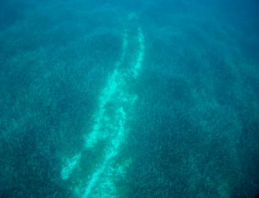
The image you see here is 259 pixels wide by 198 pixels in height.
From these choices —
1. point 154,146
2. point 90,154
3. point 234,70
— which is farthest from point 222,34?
point 90,154

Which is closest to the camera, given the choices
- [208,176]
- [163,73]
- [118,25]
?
[208,176]

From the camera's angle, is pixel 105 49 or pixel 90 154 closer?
pixel 90 154

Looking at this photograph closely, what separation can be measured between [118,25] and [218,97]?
56.0ft

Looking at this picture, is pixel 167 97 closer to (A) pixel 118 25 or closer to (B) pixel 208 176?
(B) pixel 208 176

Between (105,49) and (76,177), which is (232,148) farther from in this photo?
(105,49)

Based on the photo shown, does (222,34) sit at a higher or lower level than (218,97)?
higher

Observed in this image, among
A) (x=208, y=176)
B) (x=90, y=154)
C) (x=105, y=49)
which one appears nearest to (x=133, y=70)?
(x=105, y=49)

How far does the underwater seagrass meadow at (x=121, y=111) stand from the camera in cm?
1062

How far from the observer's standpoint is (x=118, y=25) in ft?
86.9

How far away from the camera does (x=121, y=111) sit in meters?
14.7

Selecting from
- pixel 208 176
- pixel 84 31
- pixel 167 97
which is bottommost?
pixel 208 176

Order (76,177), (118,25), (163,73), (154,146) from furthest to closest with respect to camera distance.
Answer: (118,25) → (163,73) → (154,146) → (76,177)

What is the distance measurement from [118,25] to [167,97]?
51.1ft

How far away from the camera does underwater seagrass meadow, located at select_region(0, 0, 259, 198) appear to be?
10625 mm
